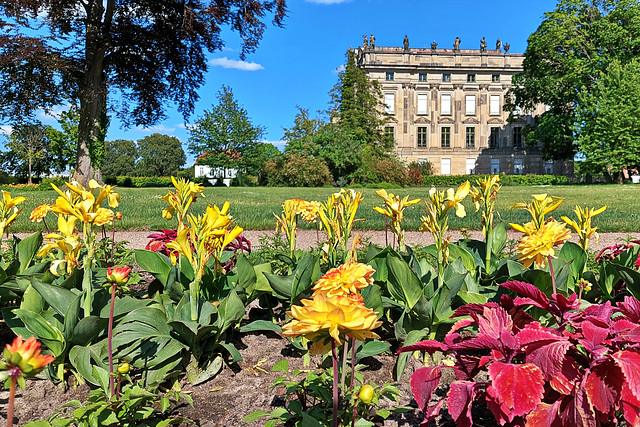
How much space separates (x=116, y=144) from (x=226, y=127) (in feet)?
171

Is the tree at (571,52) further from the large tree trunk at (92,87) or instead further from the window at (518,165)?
the large tree trunk at (92,87)

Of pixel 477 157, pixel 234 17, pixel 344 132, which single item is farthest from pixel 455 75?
pixel 234 17

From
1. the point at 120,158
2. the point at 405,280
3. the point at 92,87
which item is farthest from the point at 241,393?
the point at 120,158

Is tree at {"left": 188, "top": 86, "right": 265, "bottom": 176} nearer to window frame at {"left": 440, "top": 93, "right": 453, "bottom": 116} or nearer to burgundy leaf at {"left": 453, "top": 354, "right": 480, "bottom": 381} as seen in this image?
window frame at {"left": 440, "top": 93, "right": 453, "bottom": 116}

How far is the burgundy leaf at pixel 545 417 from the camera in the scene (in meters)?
1.11

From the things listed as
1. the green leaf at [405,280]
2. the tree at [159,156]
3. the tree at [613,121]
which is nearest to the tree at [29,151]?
the tree at [159,156]

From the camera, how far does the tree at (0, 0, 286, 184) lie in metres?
15.3

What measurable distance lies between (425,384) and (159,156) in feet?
260

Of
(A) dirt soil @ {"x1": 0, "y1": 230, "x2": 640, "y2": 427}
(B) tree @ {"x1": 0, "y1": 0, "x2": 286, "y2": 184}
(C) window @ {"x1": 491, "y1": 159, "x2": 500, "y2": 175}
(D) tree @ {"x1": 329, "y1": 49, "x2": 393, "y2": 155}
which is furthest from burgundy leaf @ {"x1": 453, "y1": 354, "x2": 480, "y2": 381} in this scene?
(C) window @ {"x1": 491, "y1": 159, "x2": 500, "y2": 175}

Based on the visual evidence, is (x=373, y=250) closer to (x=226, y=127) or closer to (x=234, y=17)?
(x=234, y=17)

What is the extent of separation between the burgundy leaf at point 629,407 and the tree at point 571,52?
31.8 meters

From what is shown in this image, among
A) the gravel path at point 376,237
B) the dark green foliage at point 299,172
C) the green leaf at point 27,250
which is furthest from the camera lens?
the dark green foliage at point 299,172

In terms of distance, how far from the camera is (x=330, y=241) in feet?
7.97

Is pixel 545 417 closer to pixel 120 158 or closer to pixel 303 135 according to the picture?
pixel 303 135
